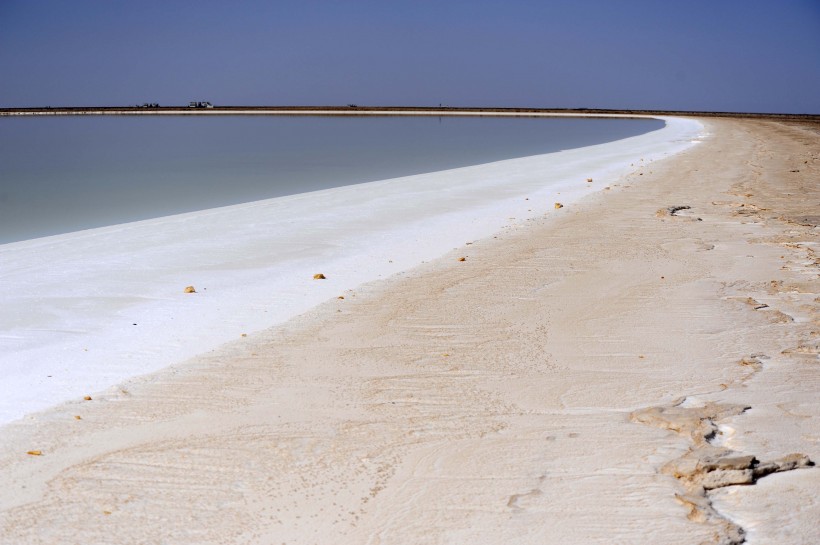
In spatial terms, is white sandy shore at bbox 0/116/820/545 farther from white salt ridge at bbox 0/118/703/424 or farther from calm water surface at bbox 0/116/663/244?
calm water surface at bbox 0/116/663/244

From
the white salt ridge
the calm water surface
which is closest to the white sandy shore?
the white salt ridge

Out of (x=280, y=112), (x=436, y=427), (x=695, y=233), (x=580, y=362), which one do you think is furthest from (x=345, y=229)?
(x=280, y=112)

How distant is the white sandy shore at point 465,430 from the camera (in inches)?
110

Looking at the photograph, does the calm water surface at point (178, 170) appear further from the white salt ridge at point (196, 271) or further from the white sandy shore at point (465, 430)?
the white sandy shore at point (465, 430)

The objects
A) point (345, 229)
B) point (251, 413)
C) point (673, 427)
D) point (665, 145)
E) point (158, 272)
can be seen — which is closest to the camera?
point (673, 427)

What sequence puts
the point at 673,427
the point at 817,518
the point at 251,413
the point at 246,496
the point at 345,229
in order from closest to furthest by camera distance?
the point at 817,518 → the point at 246,496 → the point at 673,427 → the point at 251,413 → the point at 345,229

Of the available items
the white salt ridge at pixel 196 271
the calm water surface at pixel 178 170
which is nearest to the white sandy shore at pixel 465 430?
the white salt ridge at pixel 196 271

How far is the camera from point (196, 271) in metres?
6.98

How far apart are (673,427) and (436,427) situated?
94cm

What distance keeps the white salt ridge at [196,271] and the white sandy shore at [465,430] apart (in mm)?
326

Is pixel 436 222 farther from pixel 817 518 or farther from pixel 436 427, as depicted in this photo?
pixel 817 518

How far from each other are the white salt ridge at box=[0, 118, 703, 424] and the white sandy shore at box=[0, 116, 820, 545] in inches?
12.8

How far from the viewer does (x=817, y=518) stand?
2.74 meters

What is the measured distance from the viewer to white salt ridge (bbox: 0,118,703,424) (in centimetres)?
457
